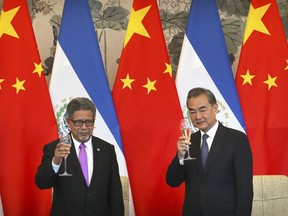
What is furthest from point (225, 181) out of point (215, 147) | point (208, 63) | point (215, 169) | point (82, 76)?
point (82, 76)

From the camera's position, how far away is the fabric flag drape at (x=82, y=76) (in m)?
3.83

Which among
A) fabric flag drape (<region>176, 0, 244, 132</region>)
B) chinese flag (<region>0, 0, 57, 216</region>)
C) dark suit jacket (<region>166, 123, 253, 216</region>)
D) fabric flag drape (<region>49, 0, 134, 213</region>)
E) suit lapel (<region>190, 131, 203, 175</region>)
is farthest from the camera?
fabric flag drape (<region>176, 0, 244, 132</region>)

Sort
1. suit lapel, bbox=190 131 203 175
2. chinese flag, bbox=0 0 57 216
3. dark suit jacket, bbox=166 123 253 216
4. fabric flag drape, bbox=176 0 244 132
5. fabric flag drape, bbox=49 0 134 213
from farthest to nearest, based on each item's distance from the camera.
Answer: fabric flag drape, bbox=176 0 244 132 < fabric flag drape, bbox=49 0 134 213 < chinese flag, bbox=0 0 57 216 < suit lapel, bbox=190 131 203 175 < dark suit jacket, bbox=166 123 253 216

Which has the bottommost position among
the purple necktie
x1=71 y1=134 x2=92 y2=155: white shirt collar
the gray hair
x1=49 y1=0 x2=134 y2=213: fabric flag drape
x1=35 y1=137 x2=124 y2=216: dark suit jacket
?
x1=35 y1=137 x2=124 y2=216: dark suit jacket

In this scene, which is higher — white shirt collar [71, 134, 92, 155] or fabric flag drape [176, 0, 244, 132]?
fabric flag drape [176, 0, 244, 132]

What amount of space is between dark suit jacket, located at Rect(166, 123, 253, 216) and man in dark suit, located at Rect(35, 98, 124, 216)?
47 cm

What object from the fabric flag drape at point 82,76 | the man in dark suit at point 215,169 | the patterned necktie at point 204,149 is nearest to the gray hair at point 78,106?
the man in dark suit at point 215,169

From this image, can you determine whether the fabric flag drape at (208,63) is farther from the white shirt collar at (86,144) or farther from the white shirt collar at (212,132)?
the white shirt collar at (86,144)

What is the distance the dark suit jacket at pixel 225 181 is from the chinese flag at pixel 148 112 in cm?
132

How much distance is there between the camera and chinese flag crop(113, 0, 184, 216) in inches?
150

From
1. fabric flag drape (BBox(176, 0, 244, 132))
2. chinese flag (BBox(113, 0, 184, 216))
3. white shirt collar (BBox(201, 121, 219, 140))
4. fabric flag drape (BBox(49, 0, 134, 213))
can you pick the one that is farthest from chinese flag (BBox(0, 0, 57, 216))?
white shirt collar (BBox(201, 121, 219, 140))

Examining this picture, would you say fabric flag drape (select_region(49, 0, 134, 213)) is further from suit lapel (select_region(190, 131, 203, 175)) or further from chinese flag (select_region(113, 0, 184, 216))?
suit lapel (select_region(190, 131, 203, 175))

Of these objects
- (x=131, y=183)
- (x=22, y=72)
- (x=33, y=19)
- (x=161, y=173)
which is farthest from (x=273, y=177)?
(x=33, y=19)

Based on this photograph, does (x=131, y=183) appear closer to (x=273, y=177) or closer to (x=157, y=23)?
(x=273, y=177)
